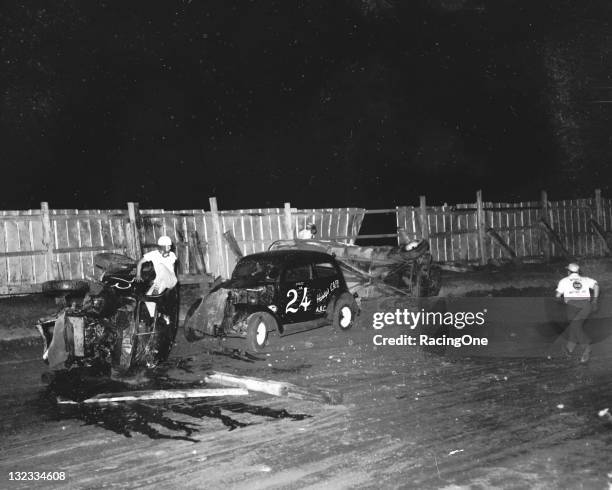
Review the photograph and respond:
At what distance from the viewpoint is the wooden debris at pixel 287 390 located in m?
8.16

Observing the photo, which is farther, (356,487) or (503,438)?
(503,438)

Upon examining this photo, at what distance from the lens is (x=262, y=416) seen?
766cm

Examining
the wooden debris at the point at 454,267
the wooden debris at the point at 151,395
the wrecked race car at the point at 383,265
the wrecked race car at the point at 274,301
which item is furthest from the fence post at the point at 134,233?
the wooden debris at the point at 454,267

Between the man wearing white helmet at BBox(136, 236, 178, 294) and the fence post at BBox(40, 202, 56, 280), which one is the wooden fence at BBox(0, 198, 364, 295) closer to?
the fence post at BBox(40, 202, 56, 280)

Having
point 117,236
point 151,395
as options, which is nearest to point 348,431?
point 151,395

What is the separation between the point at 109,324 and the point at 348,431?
13.0 ft

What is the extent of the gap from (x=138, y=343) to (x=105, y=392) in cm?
124

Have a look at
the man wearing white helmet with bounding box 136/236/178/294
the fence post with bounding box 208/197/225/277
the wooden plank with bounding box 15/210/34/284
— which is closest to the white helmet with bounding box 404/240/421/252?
the fence post with bounding box 208/197/225/277

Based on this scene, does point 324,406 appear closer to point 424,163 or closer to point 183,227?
point 183,227

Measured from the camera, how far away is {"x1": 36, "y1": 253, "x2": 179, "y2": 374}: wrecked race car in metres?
9.18

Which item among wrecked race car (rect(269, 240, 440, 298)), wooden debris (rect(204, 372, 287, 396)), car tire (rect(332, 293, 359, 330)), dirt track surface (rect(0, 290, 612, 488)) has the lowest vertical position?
dirt track surface (rect(0, 290, 612, 488))

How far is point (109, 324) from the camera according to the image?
9508mm

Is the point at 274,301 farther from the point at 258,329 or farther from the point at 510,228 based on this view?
the point at 510,228

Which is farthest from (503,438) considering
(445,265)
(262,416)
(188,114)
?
(188,114)
